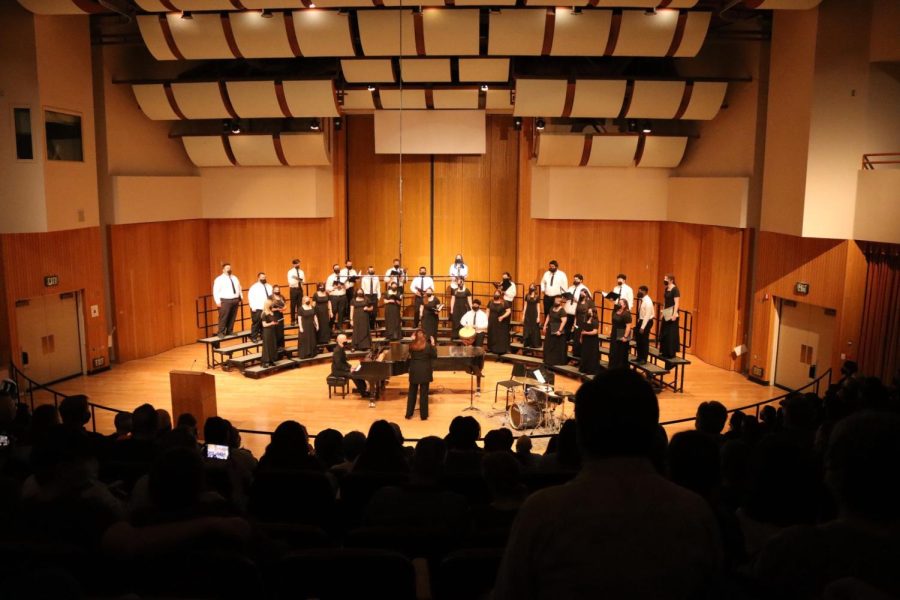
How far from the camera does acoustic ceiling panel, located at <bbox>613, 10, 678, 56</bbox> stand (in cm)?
1192

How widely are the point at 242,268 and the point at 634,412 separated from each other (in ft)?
53.7

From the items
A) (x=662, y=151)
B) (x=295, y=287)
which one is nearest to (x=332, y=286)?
(x=295, y=287)

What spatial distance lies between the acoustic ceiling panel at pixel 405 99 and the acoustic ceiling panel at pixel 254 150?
2.55 m

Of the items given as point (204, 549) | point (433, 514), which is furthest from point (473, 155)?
point (204, 549)

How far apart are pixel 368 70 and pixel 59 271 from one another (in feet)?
21.5

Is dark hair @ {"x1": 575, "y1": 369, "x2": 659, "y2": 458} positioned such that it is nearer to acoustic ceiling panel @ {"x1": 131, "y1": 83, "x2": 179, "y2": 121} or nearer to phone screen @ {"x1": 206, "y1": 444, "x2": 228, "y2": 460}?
phone screen @ {"x1": 206, "y1": 444, "x2": 228, "y2": 460}

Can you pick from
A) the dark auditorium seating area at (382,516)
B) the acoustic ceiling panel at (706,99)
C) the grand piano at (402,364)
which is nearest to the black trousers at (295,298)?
the grand piano at (402,364)

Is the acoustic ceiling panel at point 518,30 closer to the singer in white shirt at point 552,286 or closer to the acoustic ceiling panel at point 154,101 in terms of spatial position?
the singer in white shirt at point 552,286

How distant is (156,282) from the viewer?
1512 cm

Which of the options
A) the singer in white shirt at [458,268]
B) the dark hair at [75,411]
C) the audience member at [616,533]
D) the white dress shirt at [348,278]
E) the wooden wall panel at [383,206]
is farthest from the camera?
the wooden wall panel at [383,206]

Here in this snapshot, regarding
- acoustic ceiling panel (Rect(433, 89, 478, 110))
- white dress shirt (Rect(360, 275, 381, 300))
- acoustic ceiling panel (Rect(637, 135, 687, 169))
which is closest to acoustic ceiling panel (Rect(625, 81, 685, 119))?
acoustic ceiling panel (Rect(637, 135, 687, 169))

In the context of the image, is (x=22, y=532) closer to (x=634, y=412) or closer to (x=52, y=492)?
(x=52, y=492)

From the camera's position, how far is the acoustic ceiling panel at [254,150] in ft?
50.5

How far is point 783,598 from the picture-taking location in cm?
175
